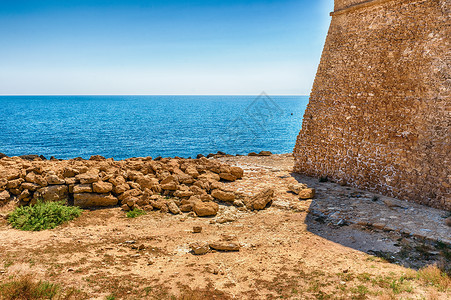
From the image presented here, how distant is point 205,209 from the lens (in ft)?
34.0

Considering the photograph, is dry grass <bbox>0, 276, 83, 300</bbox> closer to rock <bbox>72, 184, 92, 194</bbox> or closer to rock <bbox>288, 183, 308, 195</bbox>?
rock <bbox>72, 184, 92, 194</bbox>

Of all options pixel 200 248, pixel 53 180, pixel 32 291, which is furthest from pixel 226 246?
pixel 53 180

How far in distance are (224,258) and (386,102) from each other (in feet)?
27.4

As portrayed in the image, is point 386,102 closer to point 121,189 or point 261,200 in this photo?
point 261,200

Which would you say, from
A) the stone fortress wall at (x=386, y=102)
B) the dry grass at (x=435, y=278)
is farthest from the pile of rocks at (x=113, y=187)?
the dry grass at (x=435, y=278)

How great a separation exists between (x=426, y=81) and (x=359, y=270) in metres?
7.20

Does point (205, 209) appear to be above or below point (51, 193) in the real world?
below

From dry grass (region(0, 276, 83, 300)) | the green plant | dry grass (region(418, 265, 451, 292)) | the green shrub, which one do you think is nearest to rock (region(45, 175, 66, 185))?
the green shrub

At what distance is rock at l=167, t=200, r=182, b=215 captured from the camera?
10.6m

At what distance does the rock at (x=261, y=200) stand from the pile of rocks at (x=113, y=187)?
4 centimetres

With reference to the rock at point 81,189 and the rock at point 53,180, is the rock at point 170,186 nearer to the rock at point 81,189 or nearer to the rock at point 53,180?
the rock at point 81,189

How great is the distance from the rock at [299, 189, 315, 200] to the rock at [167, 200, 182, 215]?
448 cm

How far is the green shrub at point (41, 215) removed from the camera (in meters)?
9.00

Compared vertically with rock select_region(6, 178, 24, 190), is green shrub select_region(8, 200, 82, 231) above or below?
below
